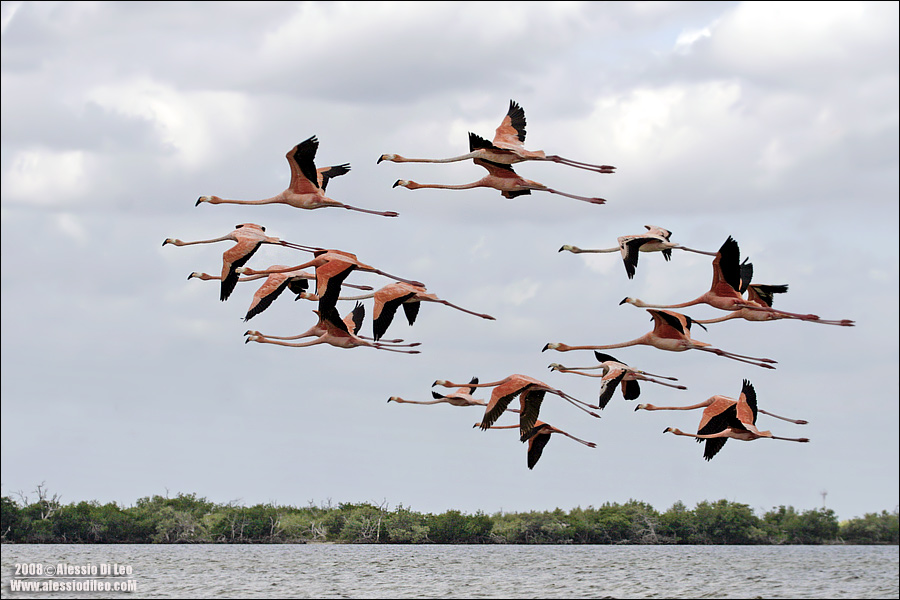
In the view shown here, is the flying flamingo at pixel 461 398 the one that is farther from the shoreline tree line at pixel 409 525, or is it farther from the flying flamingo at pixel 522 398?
the shoreline tree line at pixel 409 525

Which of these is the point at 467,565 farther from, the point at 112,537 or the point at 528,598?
the point at 112,537

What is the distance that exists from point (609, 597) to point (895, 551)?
4806 cm

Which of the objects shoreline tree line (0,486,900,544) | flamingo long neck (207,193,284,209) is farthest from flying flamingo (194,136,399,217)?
shoreline tree line (0,486,900,544)

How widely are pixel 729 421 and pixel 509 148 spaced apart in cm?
908

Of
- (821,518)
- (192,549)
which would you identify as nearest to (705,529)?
(821,518)

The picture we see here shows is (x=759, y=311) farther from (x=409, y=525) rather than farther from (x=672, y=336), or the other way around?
(x=409, y=525)

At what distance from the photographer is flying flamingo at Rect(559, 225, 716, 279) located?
26.8 m

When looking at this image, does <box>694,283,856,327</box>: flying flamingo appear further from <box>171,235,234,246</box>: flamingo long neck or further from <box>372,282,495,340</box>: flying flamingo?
<box>171,235,234,246</box>: flamingo long neck

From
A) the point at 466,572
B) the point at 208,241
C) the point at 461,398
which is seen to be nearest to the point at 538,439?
the point at 461,398

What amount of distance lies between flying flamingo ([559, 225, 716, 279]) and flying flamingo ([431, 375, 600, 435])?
3.11 m

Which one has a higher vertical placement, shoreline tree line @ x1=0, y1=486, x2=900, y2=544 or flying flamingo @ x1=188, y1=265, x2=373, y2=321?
flying flamingo @ x1=188, y1=265, x2=373, y2=321

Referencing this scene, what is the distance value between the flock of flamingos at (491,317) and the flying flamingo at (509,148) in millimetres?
24

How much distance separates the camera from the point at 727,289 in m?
28.6

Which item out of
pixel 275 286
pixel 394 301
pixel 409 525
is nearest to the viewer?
pixel 394 301
